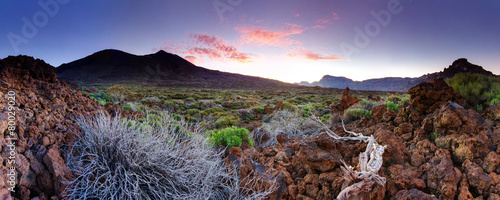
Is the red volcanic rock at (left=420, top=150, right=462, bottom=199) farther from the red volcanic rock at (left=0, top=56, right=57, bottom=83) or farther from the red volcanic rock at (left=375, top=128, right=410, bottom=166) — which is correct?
the red volcanic rock at (left=0, top=56, right=57, bottom=83)

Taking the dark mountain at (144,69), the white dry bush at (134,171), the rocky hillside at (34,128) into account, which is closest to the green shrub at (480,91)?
the white dry bush at (134,171)

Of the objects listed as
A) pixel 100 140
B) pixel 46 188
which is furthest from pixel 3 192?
pixel 100 140

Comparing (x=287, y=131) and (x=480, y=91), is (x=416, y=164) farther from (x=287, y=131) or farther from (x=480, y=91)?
(x=480, y=91)

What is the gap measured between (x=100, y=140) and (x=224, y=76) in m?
104

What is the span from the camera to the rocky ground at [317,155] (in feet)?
6.40

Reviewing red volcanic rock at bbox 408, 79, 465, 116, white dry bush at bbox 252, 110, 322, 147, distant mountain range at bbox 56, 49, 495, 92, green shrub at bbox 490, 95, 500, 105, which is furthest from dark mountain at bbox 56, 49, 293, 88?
red volcanic rock at bbox 408, 79, 465, 116

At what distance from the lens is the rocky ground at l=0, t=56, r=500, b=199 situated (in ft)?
6.40

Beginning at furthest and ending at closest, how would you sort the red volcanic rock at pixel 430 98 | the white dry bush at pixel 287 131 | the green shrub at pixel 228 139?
the white dry bush at pixel 287 131 < the green shrub at pixel 228 139 < the red volcanic rock at pixel 430 98

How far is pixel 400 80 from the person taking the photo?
69.6 meters

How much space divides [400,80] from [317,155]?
80450mm

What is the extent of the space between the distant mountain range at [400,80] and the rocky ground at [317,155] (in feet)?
30.3

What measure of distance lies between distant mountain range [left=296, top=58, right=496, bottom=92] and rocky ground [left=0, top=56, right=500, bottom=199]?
9.23 metres

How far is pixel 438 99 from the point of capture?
355cm

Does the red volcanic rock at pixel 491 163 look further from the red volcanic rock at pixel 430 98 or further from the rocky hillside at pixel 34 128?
the rocky hillside at pixel 34 128
